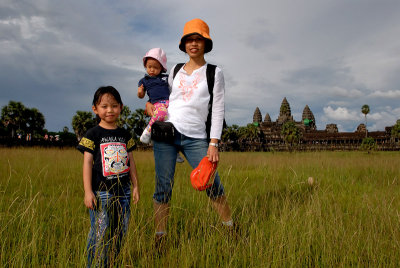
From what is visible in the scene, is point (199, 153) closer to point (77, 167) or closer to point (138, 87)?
point (138, 87)

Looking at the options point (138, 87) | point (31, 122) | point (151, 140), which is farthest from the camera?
point (31, 122)

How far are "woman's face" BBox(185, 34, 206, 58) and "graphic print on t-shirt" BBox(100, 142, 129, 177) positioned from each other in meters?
1.15

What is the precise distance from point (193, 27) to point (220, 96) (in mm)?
698

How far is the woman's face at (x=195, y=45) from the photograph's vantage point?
2.54 metres

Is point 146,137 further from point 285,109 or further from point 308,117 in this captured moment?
point 308,117

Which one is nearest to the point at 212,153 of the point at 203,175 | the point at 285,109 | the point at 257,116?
the point at 203,175

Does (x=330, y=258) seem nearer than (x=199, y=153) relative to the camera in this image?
Yes

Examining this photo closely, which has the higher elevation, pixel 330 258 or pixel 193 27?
pixel 193 27

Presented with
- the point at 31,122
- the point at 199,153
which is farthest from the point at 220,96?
the point at 31,122

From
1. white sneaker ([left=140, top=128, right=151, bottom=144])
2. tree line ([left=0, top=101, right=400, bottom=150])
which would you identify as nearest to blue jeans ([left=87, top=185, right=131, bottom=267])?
white sneaker ([left=140, top=128, right=151, bottom=144])

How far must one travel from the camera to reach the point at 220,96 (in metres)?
2.54

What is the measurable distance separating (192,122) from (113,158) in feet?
2.68

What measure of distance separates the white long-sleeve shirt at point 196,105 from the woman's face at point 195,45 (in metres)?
0.15

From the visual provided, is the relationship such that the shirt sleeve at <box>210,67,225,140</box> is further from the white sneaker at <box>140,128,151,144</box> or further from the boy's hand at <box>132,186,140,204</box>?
the boy's hand at <box>132,186,140,204</box>
